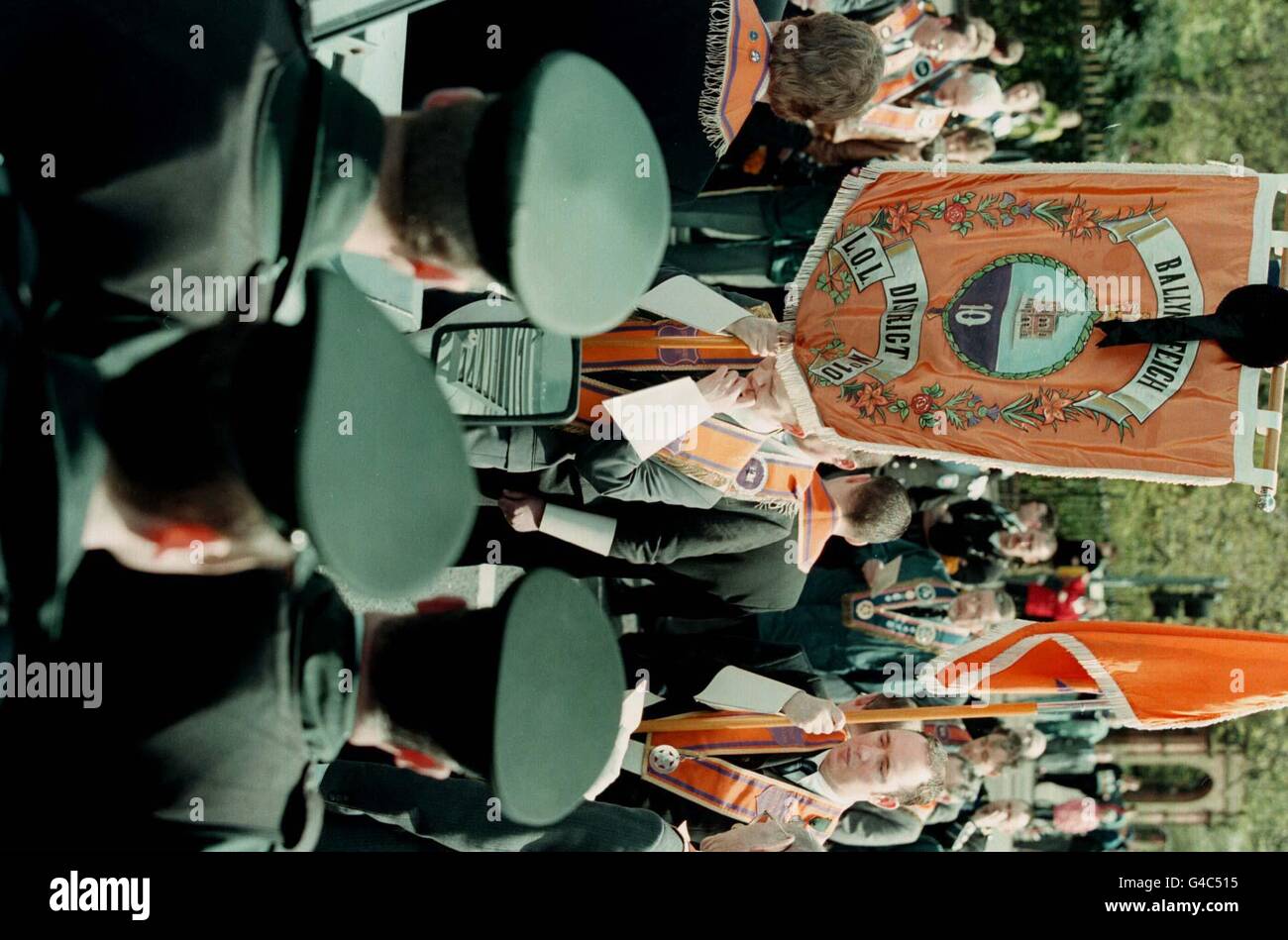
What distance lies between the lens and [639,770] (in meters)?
3.71

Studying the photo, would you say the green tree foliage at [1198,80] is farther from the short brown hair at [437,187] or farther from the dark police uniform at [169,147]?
the dark police uniform at [169,147]

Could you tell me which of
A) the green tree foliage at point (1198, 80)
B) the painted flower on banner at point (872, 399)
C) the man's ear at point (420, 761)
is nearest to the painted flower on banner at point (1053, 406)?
the painted flower on banner at point (872, 399)

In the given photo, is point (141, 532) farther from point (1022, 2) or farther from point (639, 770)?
point (1022, 2)

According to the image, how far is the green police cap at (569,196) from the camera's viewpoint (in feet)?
4.82

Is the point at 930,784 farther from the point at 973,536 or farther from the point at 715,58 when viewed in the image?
the point at 715,58

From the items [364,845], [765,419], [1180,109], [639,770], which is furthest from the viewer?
[1180,109]

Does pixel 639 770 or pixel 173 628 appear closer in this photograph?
pixel 173 628

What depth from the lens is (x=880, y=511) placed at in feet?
12.3

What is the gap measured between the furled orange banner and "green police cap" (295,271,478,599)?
1.84 meters

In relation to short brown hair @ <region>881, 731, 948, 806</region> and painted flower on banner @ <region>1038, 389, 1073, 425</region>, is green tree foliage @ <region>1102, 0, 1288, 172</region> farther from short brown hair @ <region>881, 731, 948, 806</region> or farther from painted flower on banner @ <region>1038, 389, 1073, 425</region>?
short brown hair @ <region>881, 731, 948, 806</region>

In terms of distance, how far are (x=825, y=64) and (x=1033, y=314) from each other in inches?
38.1

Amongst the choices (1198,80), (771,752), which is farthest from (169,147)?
(1198,80)

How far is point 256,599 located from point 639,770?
2371 millimetres
